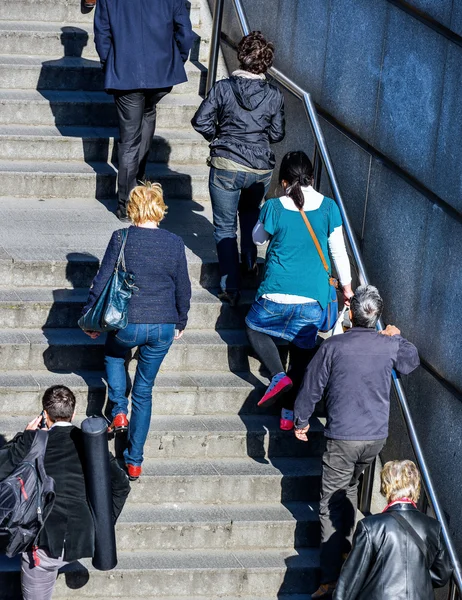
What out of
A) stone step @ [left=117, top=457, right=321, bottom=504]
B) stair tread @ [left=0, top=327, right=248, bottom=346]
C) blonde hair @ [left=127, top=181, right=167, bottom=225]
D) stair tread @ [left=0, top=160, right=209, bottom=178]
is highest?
blonde hair @ [left=127, top=181, right=167, bottom=225]

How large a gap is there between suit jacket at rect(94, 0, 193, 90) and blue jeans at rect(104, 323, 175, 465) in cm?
253

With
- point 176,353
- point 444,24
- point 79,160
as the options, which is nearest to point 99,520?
point 176,353

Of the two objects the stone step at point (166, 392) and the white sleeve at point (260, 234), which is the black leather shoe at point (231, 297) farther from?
the white sleeve at point (260, 234)

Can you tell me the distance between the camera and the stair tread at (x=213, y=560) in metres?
7.59

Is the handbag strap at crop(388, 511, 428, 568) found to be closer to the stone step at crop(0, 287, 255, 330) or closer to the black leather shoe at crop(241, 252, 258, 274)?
the stone step at crop(0, 287, 255, 330)

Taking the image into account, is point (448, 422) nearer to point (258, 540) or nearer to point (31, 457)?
point (258, 540)

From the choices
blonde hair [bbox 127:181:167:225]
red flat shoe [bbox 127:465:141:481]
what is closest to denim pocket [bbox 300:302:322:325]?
blonde hair [bbox 127:181:167:225]

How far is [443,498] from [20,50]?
238 inches

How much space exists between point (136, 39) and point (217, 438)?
320cm

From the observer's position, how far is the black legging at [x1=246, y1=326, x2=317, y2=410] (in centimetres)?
816

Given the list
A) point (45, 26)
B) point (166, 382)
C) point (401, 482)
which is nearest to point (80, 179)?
point (45, 26)

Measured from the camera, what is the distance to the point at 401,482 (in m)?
6.53

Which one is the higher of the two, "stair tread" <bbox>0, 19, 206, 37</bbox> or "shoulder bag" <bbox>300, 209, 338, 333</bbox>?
"stair tread" <bbox>0, 19, 206, 37</bbox>

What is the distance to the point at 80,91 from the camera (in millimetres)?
11273
